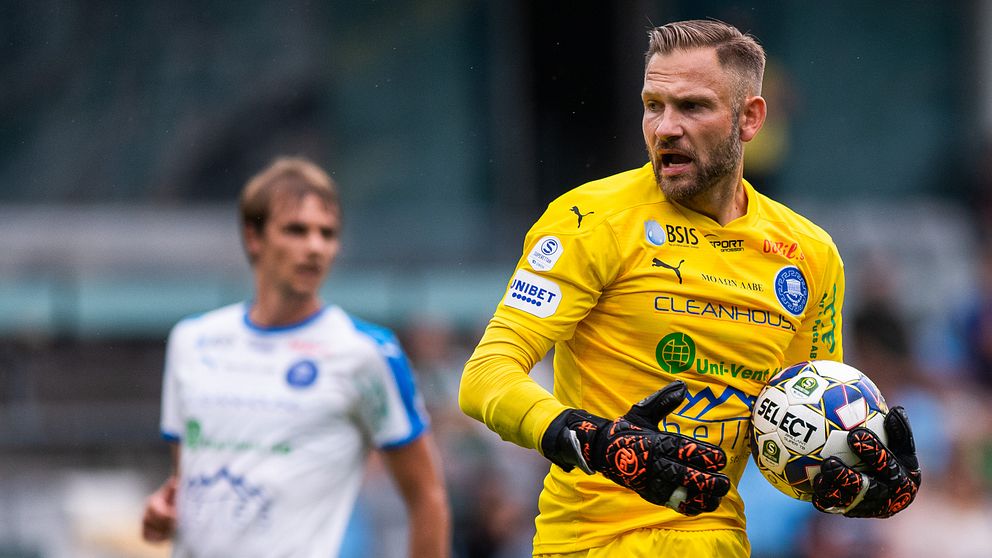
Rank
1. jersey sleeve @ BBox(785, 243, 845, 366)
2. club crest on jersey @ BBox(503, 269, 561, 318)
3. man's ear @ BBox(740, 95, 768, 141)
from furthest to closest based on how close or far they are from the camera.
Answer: jersey sleeve @ BBox(785, 243, 845, 366)
man's ear @ BBox(740, 95, 768, 141)
club crest on jersey @ BBox(503, 269, 561, 318)

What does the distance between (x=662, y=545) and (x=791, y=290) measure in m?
0.84

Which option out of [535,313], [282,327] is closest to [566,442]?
[535,313]

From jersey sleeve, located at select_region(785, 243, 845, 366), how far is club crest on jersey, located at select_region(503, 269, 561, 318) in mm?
870

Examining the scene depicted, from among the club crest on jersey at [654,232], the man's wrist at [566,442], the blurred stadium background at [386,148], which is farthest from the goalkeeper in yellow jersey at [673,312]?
the blurred stadium background at [386,148]

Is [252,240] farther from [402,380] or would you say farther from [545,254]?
[545,254]

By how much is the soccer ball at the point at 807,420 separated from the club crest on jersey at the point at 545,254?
75cm

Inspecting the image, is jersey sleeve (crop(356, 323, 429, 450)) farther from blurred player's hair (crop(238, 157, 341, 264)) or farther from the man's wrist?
the man's wrist

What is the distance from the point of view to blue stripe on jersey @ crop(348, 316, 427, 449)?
586 centimetres

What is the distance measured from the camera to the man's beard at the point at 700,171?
4.44 metres

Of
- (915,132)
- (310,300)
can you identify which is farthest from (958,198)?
(310,300)

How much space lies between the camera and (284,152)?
48.4 ft

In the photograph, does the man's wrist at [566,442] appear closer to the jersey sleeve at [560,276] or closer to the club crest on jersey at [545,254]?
the jersey sleeve at [560,276]

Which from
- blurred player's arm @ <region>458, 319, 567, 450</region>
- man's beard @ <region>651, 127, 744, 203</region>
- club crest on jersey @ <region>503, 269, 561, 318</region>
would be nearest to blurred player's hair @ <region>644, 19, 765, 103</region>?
man's beard @ <region>651, 127, 744, 203</region>

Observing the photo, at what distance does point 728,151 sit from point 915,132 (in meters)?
12.2
